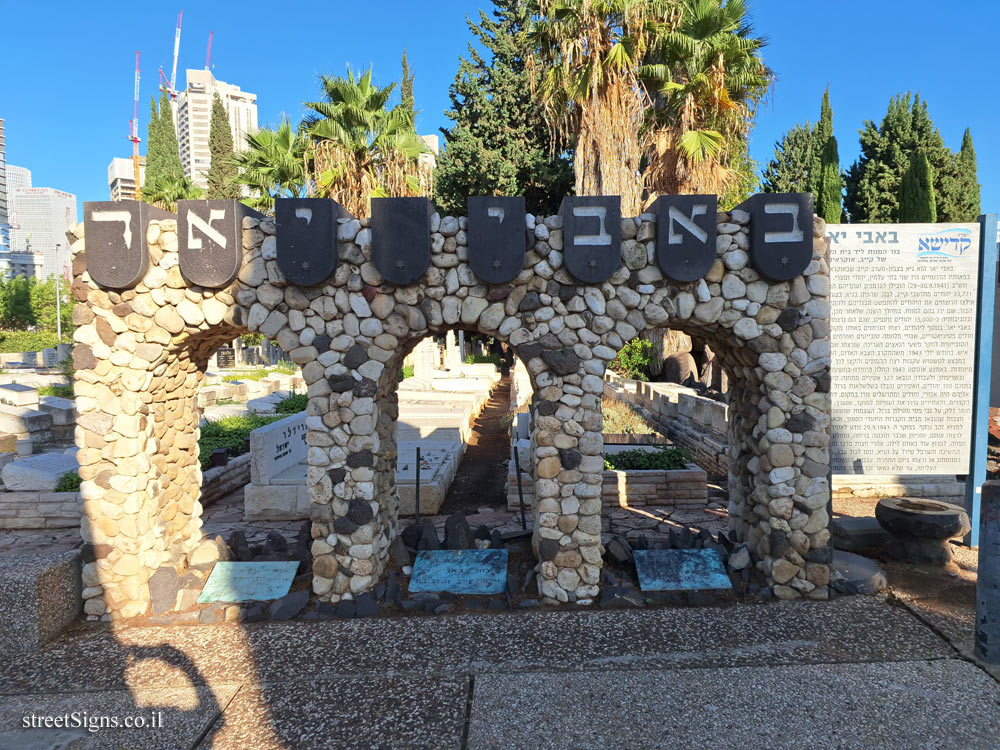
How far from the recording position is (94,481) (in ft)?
17.0

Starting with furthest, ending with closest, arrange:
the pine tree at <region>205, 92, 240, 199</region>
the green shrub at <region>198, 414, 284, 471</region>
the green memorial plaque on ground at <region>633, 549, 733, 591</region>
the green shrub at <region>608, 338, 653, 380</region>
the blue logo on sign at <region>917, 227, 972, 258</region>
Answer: the pine tree at <region>205, 92, 240, 199</region> < the green shrub at <region>608, 338, 653, 380</region> < the green shrub at <region>198, 414, 284, 471</region> < the blue logo on sign at <region>917, 227, 972, 258</region> < the green memorial plaque on ground at <region>633, 549, 733, 591</region>

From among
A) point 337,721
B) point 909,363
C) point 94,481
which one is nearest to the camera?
point 337,721

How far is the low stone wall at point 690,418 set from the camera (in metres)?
10.1

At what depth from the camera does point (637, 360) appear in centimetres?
1923

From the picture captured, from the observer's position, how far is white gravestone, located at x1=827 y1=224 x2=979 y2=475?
643cm

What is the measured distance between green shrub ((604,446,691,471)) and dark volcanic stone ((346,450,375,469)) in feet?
14.7

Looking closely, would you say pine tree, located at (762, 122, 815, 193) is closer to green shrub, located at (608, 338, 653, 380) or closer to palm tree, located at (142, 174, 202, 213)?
green shrub, located at (608, 338, 653, 380)

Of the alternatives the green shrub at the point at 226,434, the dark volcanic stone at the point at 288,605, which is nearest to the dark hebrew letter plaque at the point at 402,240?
the dark volcanic stone at the point at 288,605

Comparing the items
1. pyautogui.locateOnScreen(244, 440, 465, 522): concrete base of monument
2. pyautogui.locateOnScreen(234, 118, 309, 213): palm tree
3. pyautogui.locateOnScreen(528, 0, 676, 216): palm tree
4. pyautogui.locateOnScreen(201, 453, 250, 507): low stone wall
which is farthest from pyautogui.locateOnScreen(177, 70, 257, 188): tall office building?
pyautogui.locateOnScreen(244, 440, 465, 522): concrete base of monument

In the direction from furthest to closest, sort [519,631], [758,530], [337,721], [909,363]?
[909,363]
[758,530]
[519,631]
[337,721]

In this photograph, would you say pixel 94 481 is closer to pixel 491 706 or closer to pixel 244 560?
pixel 244 560

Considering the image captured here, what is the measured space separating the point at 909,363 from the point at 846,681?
4060mm

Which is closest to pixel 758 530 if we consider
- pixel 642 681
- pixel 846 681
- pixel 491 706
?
pixel 846 681

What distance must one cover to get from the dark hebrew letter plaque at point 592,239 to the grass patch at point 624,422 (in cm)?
568
